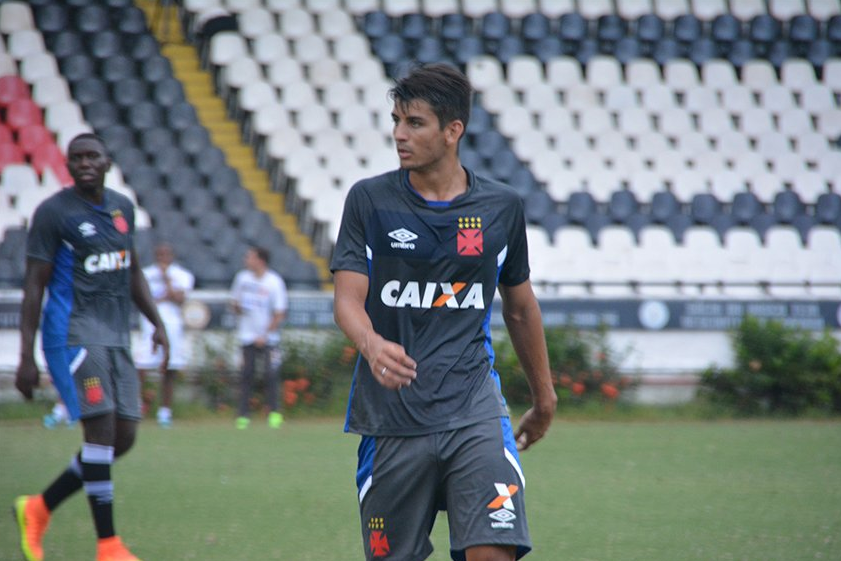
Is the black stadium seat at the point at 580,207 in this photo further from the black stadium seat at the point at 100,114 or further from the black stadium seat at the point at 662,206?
the black stadium seat at the point at 100,114

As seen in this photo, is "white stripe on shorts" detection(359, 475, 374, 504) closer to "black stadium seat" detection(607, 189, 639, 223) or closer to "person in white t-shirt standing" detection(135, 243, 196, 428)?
"person in white t-shirt standing" detection(135, 243, 196, 428)

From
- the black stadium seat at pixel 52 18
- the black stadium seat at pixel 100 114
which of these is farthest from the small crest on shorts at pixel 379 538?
the black stadium seat at pixel 52 18

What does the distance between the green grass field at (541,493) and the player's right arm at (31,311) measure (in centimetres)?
116

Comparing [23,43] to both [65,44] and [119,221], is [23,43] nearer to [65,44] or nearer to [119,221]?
[65,44]

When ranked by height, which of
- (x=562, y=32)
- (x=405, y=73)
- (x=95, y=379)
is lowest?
(x=95, y=379)

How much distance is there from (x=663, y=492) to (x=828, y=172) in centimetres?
1412

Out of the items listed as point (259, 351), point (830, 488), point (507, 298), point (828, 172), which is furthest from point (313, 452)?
point (828, 172)

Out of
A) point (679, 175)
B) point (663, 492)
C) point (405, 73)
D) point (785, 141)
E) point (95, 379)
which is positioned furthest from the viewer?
point (785, 141)

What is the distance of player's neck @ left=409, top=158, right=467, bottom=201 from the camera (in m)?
4.30

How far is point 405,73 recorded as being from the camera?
4.30 m

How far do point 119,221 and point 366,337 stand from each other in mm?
3252

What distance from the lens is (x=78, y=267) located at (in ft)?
21.4

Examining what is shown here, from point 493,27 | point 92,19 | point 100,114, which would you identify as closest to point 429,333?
point 100,114

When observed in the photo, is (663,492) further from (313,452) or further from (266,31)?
(266,31)
